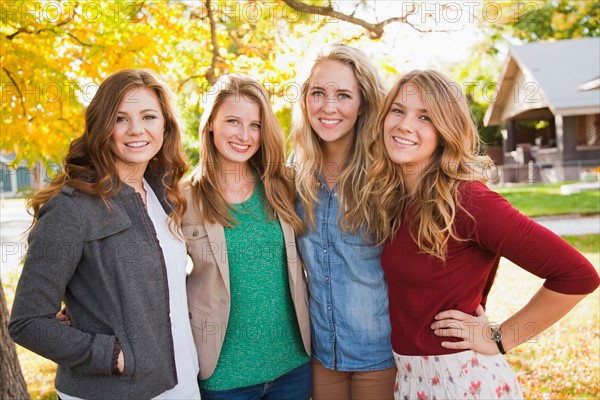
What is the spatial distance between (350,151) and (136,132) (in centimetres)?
125

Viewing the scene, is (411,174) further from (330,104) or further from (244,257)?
(244,257)

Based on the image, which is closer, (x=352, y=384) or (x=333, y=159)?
(x=352, y=384)

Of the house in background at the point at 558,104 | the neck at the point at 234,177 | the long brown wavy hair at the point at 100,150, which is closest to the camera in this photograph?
the long brown wavy hair at the point at 100,150

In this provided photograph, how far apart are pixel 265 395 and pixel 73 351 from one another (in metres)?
1.07

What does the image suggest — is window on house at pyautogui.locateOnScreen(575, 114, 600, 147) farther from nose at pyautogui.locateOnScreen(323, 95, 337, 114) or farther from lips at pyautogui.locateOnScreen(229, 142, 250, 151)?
lips at pyautogui.locateOnScreen(229, 142, 250, 151)

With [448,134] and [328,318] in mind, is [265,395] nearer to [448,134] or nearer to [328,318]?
[328,318]

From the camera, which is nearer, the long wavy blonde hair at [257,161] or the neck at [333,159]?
the long wavy blonde hair at [257,161]

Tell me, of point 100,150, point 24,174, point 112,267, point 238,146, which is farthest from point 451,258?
point 24,174

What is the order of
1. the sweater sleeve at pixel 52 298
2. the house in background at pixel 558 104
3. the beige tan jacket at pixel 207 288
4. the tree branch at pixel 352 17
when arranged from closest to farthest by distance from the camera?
the sweater sleeve at pixel 52 298, the beige tan jacket at pixel 207 288, the tree branch at pixel 352 17, the house in background at pixel 558 104

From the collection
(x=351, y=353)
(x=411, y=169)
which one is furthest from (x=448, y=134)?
(x=351, y=353)

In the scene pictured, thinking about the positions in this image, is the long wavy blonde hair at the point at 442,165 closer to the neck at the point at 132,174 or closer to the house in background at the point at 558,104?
the neck at the point at 132,174

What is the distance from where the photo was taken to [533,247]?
226cm

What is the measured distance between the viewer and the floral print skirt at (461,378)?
2.46 metres

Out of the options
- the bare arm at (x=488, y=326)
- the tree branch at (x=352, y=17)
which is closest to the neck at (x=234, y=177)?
the bare arm at (x=488, y=326)
